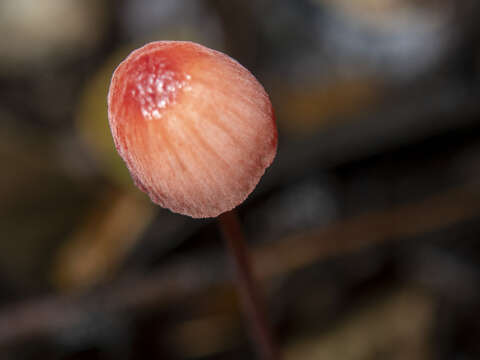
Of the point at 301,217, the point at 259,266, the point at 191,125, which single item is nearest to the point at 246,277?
the point at 191,125

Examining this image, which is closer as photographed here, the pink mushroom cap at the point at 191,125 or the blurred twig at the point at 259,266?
the pink mushroom cap at the point at 191,125

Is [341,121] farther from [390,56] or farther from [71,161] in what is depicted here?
[71,161]

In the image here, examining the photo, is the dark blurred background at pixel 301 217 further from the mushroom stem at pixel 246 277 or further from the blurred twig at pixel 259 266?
the mushroom stem at pixel 246 277

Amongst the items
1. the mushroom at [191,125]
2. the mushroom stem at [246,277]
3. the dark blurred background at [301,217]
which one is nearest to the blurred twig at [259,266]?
the dark blurred background at [301,217]

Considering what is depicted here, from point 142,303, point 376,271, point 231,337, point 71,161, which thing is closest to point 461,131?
point 376,271

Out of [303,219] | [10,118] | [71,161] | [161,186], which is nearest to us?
[161,186]

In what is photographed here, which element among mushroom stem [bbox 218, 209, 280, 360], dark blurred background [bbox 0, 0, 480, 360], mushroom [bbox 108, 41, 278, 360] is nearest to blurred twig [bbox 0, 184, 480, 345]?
dark blurred background [bbox 0, 0, 480, 360]
